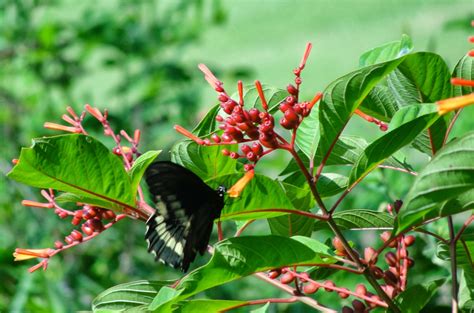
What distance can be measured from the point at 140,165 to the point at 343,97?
21cm

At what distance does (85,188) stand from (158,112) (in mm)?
2341

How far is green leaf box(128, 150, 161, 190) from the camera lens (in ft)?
2.64

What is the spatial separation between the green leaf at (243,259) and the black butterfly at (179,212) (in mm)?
76

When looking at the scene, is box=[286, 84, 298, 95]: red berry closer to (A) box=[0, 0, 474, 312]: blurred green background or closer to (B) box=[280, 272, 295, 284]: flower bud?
(B) box=[280, 272, 295, 284]: flower bud

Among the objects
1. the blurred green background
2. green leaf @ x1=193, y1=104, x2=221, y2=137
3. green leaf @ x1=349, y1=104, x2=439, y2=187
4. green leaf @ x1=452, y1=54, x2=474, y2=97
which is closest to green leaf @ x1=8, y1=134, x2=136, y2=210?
green leaf @ x1=193, y1=104, x2=221, y2=137

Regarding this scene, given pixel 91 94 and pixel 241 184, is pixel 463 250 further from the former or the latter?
pixel 91 94

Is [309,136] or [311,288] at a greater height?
[309,136]

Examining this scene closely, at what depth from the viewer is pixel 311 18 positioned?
1191 cm

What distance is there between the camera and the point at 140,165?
2.68 ft

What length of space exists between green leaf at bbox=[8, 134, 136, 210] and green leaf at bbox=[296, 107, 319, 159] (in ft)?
0.64

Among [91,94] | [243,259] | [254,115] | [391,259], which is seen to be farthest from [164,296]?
[91,94]

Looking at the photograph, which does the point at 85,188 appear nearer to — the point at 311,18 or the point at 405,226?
the point at 405,226

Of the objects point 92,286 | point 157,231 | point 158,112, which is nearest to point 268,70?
point 158,112

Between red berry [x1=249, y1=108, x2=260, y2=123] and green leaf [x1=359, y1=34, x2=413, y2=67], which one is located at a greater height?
green leaf [x1=359, y1=34, x2=413, y2=67]
